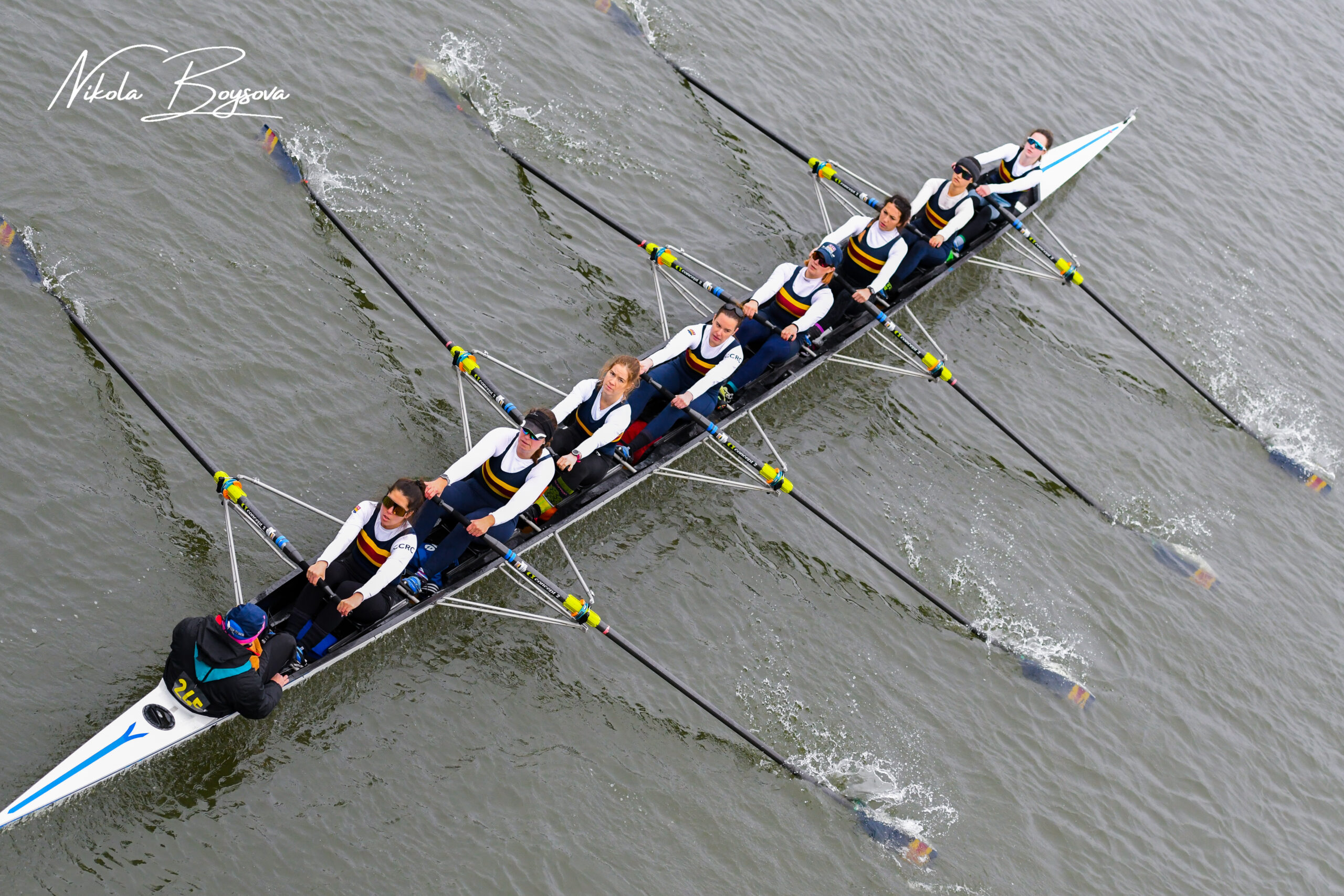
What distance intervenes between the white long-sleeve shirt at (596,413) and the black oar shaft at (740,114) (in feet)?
17.4

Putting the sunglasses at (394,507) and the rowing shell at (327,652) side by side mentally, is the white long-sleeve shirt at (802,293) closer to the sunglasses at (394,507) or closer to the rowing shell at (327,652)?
the rowing shell at (327,652)

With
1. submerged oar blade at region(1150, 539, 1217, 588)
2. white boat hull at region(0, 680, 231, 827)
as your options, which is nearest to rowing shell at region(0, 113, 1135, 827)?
white boat hull at region(0, 680, 231, 827)

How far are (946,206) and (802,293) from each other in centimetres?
284

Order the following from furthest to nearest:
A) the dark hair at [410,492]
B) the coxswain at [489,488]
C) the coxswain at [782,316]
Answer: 1. the coxswain at [782,316]
2. the coxswain at [489,488]
3. the dark hair at [410,492]

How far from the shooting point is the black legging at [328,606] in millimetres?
8492

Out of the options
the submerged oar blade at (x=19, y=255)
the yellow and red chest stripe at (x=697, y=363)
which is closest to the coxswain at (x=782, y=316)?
the yellow and red chest stripe at (x=697, y=363)

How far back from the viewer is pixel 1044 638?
1142cm

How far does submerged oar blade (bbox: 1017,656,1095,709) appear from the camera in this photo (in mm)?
11000

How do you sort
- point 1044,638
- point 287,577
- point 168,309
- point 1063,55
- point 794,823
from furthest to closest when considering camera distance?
1. point 1063,55
2. point 1044,638
3. point 168,309
4. point 794,823
5. point 287,577

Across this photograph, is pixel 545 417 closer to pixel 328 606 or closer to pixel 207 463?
pixel 328 606

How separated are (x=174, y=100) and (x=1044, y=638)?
1119 centimetres

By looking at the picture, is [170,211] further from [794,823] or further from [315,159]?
[794,823]

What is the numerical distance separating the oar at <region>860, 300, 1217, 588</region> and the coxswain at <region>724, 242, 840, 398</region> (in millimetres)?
836

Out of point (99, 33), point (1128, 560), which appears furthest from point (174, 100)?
point (1128, 560)
